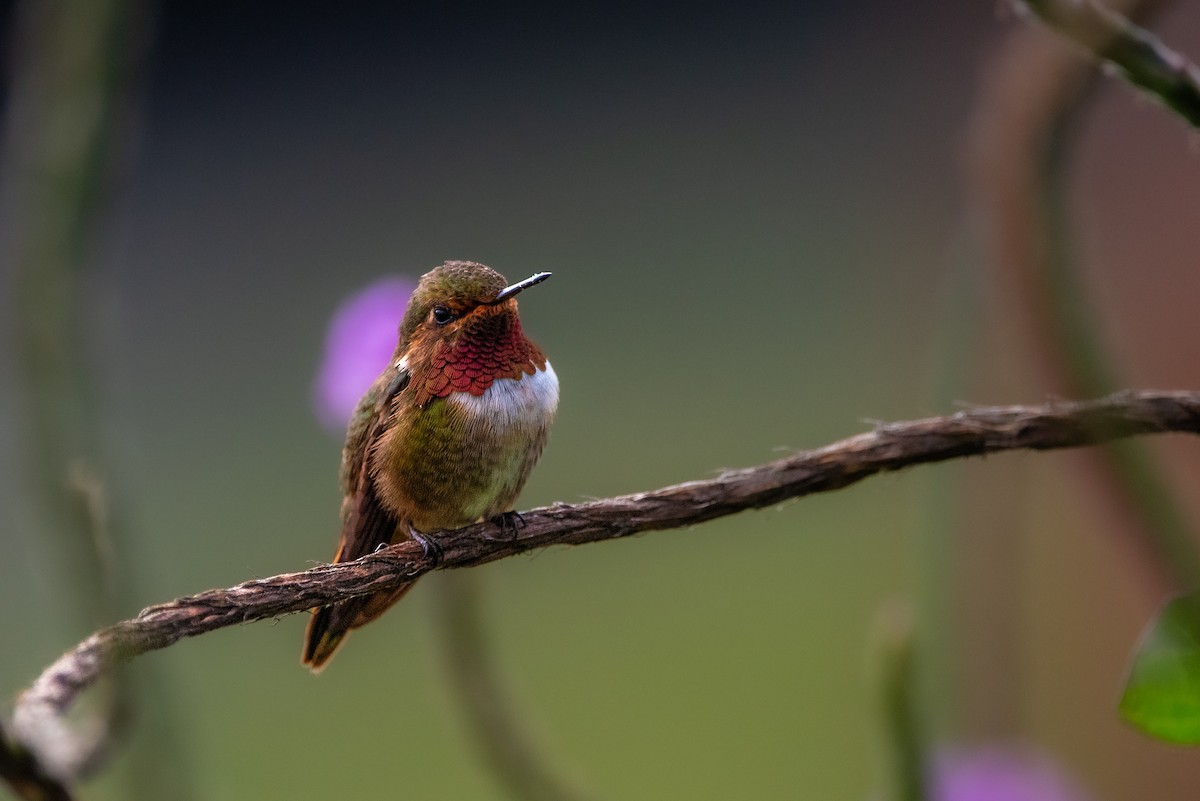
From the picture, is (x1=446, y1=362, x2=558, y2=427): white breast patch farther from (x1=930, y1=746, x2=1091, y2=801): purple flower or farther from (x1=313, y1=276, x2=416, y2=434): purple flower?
(x1=930, y1=746, x2=1091, y2=801): purple flower

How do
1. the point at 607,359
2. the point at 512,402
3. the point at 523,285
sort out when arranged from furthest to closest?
the point at 607,359, the point at 512,402, the point at 523,285

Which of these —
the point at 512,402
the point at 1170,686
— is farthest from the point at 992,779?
the point at 1170,686

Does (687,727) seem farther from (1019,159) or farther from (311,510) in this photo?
(1019,159)

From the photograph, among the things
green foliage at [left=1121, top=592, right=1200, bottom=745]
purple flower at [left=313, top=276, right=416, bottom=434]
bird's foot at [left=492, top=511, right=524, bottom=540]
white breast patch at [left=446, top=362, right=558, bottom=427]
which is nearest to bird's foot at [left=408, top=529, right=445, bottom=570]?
bird's foot at [left=492, top=511, right=524, bottom=540]

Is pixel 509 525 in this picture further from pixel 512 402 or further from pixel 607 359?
pixel 607 359

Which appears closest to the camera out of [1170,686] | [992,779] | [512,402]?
[1170,686]

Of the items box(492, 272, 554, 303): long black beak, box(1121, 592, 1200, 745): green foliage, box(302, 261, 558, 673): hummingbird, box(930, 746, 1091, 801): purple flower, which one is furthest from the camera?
box(930, 746, 1091, 801): purple flower
